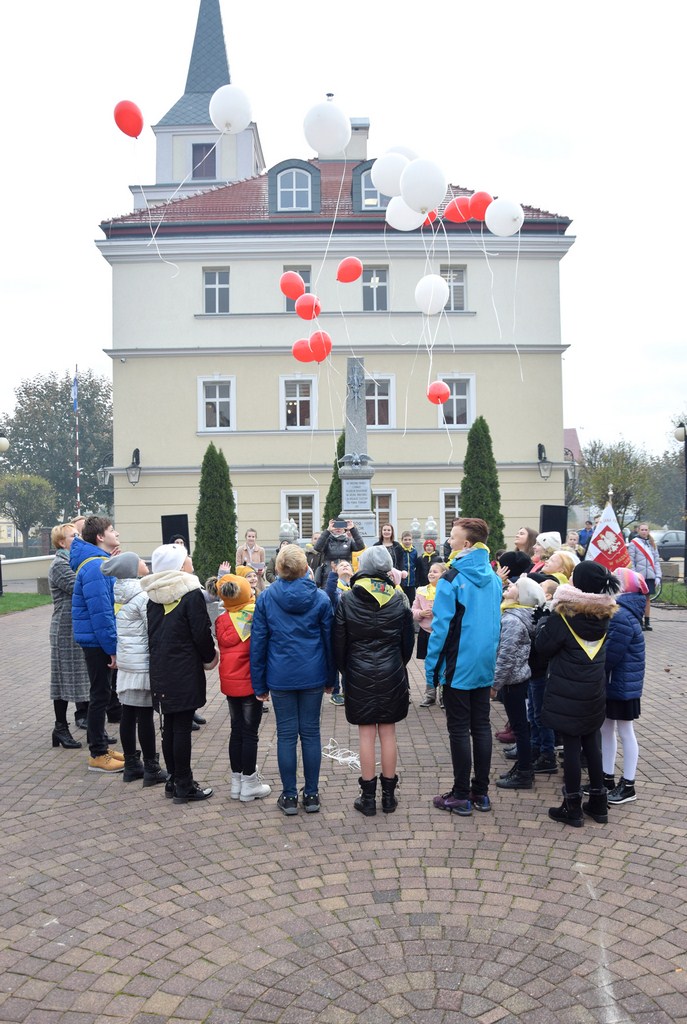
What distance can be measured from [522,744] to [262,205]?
23.8 meters

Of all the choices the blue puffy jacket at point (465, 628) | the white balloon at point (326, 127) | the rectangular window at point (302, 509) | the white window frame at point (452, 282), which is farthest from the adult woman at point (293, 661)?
the white window frame at point (452, 282)

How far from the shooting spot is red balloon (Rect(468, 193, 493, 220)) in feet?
46.6

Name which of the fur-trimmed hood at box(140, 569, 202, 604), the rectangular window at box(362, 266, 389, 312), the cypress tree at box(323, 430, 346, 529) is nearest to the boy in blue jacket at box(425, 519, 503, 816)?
the fur-trimmed hood at box(140, 569, 202, 604)

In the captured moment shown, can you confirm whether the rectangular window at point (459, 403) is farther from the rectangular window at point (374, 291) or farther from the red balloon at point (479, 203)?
the red balloon at point (479, 203)

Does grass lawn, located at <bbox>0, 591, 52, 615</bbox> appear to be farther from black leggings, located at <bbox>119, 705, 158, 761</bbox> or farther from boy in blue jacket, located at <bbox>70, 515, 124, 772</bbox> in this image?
black leggings, located at <bbox>119, 705, 158, 761</bbox>

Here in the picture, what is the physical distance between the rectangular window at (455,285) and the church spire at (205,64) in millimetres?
19526

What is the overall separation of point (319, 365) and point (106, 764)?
1964 cm

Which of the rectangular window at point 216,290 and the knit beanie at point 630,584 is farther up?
Answer: the rectangular window at point 216,290

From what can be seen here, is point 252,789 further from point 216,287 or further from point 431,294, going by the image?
point 216,287

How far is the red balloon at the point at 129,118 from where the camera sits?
39.0 ft

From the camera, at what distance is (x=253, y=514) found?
24781mm

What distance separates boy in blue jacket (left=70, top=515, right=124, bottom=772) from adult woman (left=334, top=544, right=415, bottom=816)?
2.04m

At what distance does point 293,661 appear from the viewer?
16.8ft

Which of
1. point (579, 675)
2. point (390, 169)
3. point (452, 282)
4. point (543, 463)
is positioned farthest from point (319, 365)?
point (579, 675)
